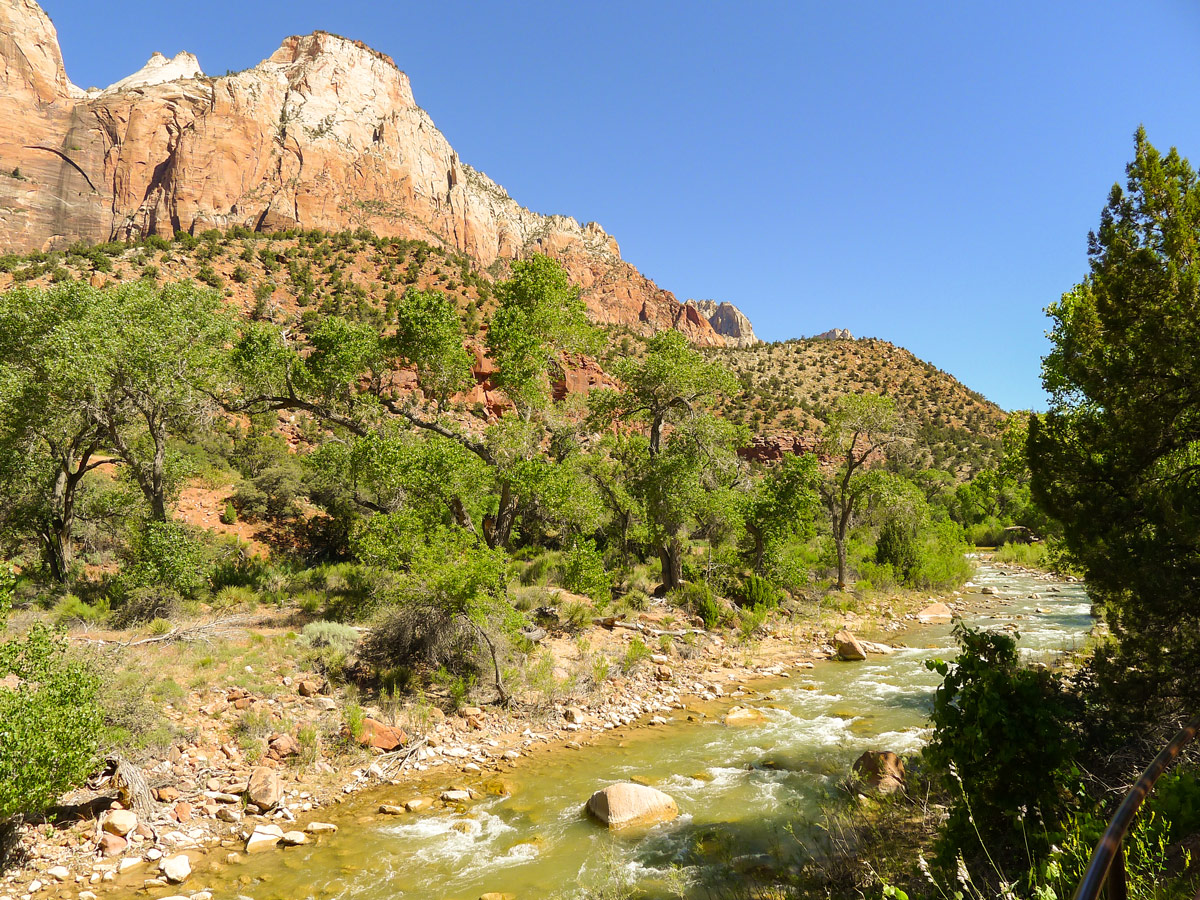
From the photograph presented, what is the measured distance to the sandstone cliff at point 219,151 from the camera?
80.1 metres

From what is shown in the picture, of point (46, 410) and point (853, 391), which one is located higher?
point (853, 391)

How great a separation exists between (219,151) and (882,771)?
344ft

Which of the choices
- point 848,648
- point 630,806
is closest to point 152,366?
point 630,806

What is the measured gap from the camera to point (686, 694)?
13.4 meters

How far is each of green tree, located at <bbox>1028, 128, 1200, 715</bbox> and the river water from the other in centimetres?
425

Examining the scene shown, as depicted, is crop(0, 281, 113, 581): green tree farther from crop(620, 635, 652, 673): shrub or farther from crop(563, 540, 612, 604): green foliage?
crop(620, 635, 652, 673): shrub

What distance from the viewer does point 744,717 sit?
1159cm

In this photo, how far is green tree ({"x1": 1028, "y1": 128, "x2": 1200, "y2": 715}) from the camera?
5281mm

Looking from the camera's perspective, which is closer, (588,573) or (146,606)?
(146,606)

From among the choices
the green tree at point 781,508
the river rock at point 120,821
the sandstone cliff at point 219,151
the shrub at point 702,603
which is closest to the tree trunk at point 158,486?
the river rock at point 120,821

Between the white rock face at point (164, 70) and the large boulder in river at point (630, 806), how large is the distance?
5165 inches

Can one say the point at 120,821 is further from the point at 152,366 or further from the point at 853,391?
the point at 853,391

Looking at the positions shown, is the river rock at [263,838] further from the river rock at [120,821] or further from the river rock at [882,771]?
the river rock at [882,771]

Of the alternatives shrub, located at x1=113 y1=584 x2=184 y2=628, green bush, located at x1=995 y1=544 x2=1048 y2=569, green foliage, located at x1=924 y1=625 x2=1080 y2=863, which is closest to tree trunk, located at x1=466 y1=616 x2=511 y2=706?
shrub, located at x1=113 y1=584 x2=184 y2=628
